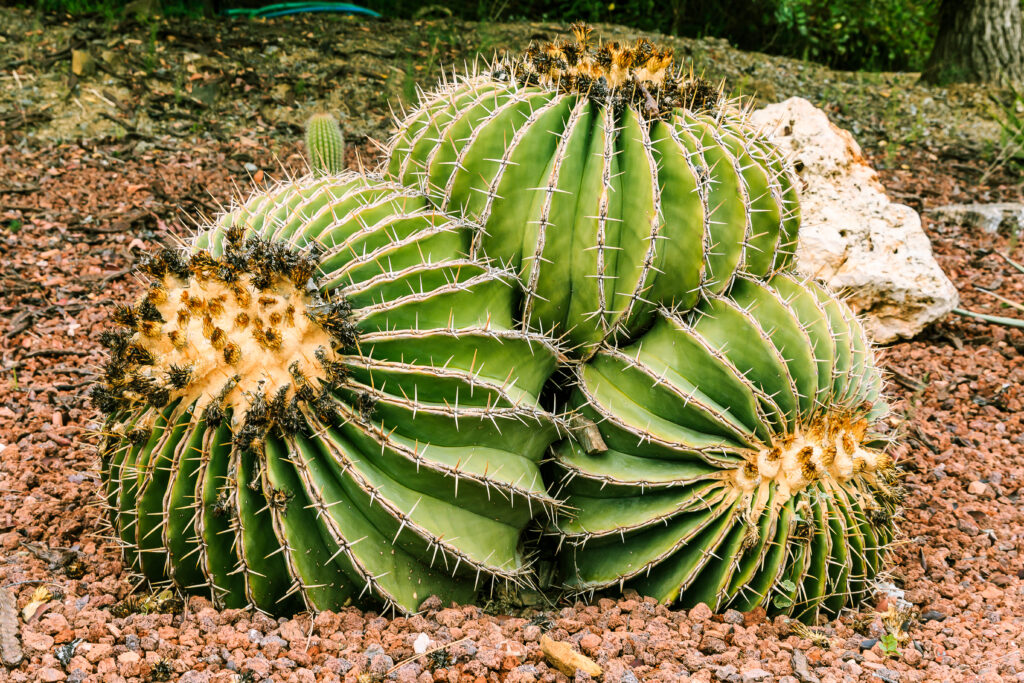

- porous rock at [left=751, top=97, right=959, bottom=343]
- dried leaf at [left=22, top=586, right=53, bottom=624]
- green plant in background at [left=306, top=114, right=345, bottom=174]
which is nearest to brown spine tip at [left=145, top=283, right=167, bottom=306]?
dried leaf at [left=22, top=586, right=53, bottom=624]

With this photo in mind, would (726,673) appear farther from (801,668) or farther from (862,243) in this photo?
(862,243)

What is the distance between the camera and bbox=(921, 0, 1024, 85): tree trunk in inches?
298

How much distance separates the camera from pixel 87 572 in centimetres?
263

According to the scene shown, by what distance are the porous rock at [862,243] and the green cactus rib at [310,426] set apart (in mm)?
2413

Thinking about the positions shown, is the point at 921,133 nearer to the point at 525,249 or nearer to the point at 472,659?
the point at 525,249

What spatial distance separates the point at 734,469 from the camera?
2.48 meters

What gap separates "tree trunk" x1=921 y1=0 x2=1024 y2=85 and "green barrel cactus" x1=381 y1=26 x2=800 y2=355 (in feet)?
20.2

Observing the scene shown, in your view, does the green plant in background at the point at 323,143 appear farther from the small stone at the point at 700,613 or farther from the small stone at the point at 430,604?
the small stone at the point at 700,613

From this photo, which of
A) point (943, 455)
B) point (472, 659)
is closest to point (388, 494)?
point (472, 659)

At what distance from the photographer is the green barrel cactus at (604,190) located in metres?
2.61

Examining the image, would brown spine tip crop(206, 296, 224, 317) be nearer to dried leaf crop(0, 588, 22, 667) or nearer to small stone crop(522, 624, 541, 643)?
dried leaf crop(0, 588, 22, 667)

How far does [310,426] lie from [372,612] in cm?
53

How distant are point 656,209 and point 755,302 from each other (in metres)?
0.42

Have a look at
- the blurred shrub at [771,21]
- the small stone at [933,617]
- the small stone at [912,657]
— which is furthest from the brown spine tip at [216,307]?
the blurred shrub at [771,21]
